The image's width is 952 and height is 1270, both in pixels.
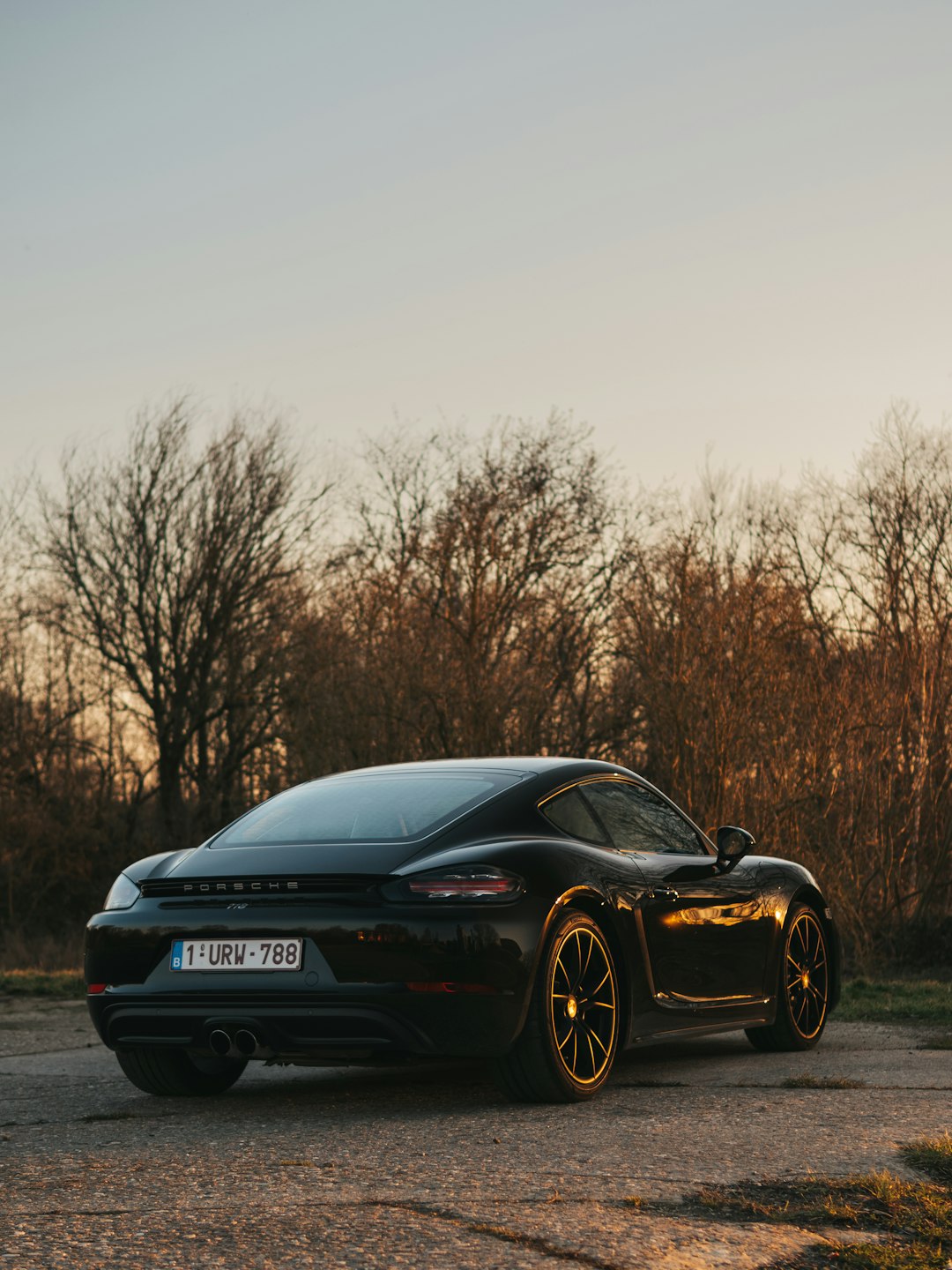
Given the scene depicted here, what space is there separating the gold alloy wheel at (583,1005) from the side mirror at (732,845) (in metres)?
1.19

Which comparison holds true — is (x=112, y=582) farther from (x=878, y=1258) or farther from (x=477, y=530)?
(x=878, y=1258)

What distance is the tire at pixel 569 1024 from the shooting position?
5.57 metres

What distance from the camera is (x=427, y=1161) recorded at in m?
4.47

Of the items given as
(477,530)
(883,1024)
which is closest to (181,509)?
(477,530)

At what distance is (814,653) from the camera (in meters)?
14.3

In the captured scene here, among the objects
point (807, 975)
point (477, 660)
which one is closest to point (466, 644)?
point (477, 660)

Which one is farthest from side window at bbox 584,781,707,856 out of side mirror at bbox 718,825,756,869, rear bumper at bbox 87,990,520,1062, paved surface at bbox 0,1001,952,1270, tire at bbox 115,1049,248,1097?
tire at bbox 115,1049,248,1097

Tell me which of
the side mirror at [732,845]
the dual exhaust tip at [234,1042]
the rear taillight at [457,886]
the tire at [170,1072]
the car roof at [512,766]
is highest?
the car roof at [512,766]

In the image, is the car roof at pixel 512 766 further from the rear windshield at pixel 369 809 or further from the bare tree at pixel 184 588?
the bare tree at pixel 184 588

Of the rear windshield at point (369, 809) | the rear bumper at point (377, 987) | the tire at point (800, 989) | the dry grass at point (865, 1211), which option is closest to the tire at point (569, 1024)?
the rear bumper at point (377, 987)

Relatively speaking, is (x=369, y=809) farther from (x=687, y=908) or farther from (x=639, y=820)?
(x=687, y=908)

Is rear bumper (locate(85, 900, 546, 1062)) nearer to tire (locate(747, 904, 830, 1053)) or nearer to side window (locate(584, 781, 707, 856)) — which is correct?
side window (locate(584, 781, 707, 856))

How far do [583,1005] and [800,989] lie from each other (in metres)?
2.25

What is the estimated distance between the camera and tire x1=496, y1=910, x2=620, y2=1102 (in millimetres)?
5570
